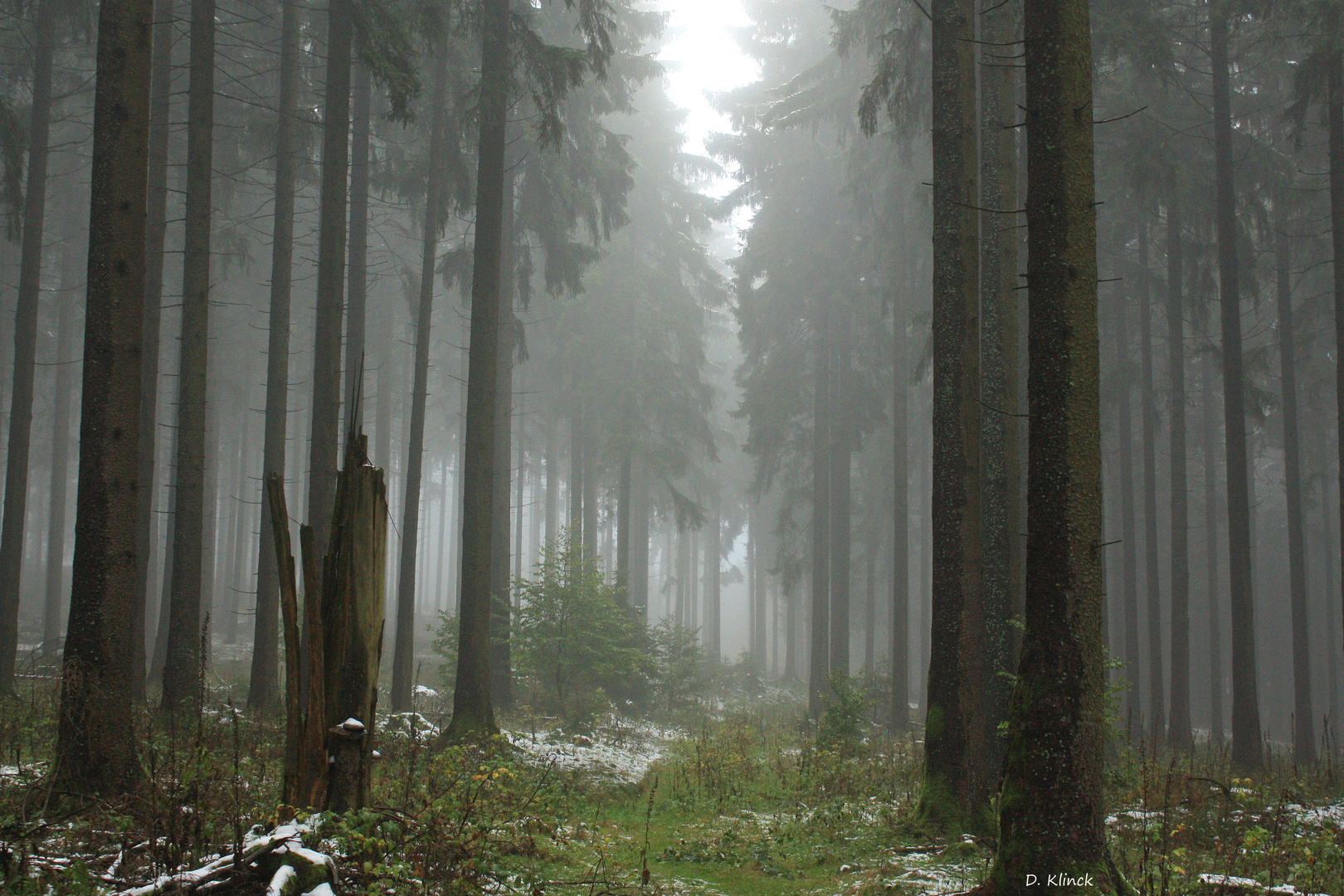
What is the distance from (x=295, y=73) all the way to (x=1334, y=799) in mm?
19143

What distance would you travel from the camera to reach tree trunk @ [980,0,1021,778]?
869cm

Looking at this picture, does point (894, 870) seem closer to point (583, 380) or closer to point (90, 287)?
point (90, 287)

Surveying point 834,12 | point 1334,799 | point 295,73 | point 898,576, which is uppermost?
point 834,12

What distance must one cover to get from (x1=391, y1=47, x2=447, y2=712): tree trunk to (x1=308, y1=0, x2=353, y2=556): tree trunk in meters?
2.47

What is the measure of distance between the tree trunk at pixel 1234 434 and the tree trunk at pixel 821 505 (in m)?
9.67

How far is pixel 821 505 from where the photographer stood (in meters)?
A: 21.9

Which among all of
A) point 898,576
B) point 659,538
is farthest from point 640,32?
point 659,538

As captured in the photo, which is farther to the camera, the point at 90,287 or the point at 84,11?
the point at 84,11

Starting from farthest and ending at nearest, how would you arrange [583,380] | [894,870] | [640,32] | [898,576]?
[583,380] < [640,32] < [898,576] < [894,870]

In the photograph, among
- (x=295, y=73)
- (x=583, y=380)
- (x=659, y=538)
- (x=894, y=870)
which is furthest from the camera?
(x=659, y=538)

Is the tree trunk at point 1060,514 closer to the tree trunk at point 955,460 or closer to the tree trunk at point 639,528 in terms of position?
the tree trunk at point 955,460

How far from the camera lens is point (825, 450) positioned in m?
22.1

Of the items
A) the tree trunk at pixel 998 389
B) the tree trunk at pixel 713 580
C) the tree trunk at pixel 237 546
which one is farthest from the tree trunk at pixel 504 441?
the tree trunk at pixel 713 580

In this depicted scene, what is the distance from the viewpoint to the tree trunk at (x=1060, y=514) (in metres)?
4.79
